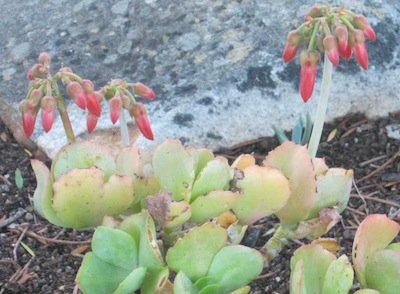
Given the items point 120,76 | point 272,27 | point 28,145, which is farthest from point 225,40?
point 28,145

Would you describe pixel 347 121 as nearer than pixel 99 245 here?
→ No

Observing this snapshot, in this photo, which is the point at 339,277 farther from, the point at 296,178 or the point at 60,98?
the point at 60,98

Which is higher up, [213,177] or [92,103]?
[213,177]

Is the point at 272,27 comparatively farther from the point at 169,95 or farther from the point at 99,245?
the point at 99,245

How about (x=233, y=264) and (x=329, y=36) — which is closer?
(x=233, y=264)

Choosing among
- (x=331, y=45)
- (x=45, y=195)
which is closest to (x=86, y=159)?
(x=45, y=195)

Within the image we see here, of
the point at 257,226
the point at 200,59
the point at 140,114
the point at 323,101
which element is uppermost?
the point at 140,114

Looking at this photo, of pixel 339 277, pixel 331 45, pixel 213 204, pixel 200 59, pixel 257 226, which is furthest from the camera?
pixel 200 59
